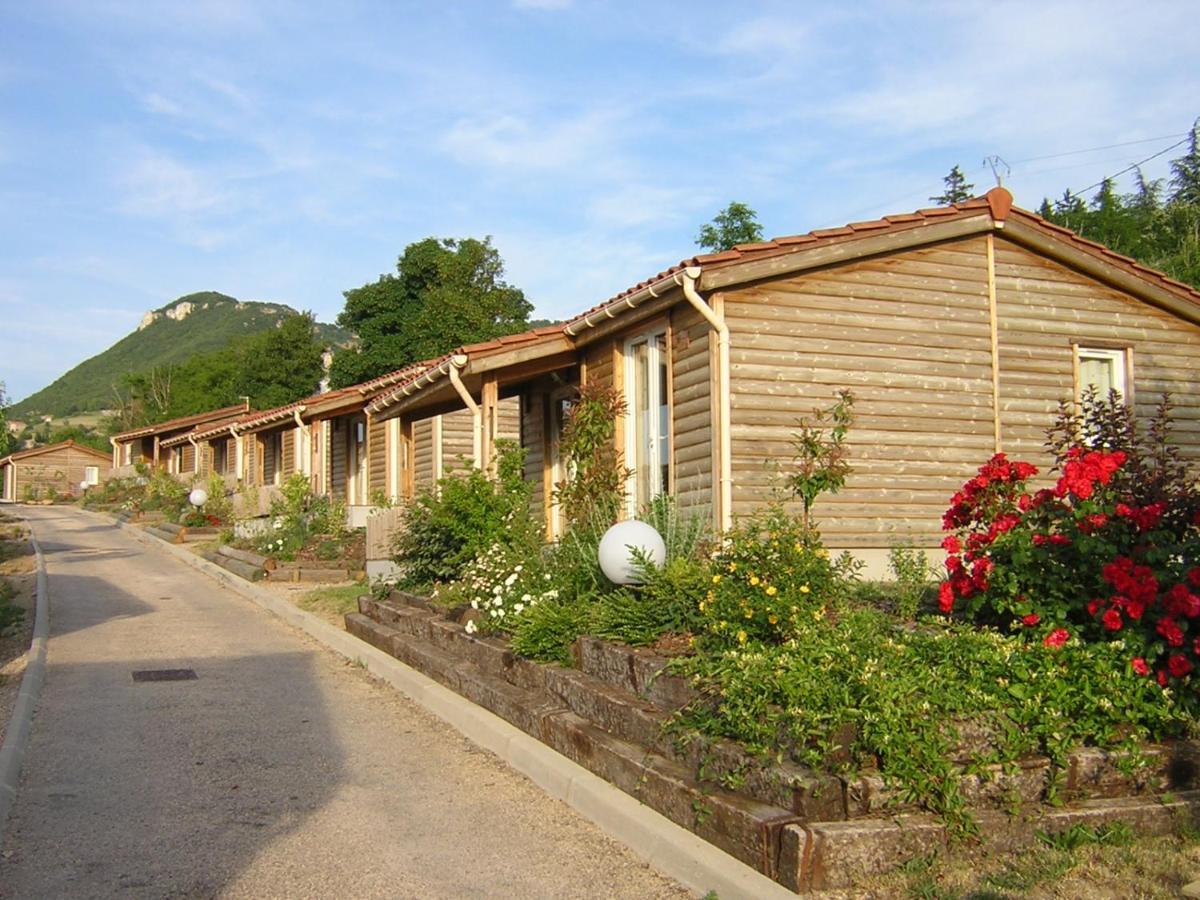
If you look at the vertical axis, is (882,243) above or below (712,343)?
above

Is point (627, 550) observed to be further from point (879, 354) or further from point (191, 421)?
point (191, 421)

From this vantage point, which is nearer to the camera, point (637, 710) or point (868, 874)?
point (868, 874)

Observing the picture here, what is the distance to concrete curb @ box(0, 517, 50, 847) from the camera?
6165 millimetres

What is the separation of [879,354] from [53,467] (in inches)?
2380

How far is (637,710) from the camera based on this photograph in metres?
6.05

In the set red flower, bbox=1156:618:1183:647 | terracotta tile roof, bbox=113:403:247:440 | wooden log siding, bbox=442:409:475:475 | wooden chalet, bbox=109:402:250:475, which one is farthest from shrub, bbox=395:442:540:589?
terracotta tile roof, bbox=113:403:247:440

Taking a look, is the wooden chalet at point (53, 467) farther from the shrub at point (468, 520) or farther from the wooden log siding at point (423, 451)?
the shrub at point (468, 520)

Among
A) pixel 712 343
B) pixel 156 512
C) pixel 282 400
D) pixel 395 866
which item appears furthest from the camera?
pixel 282 400

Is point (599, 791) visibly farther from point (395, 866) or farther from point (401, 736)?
point (401, 736)

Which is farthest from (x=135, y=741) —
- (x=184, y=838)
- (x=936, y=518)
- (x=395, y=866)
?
(x=936, y=518)

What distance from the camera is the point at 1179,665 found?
4863 millimetres

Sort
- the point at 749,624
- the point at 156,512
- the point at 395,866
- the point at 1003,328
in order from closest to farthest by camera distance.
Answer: the point at 395,866 → the point at 749,624 → the point at 1003,328 → the point at 156,512

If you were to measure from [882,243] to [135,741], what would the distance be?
26.5 feet

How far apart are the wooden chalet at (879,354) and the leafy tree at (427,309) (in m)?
27.2
